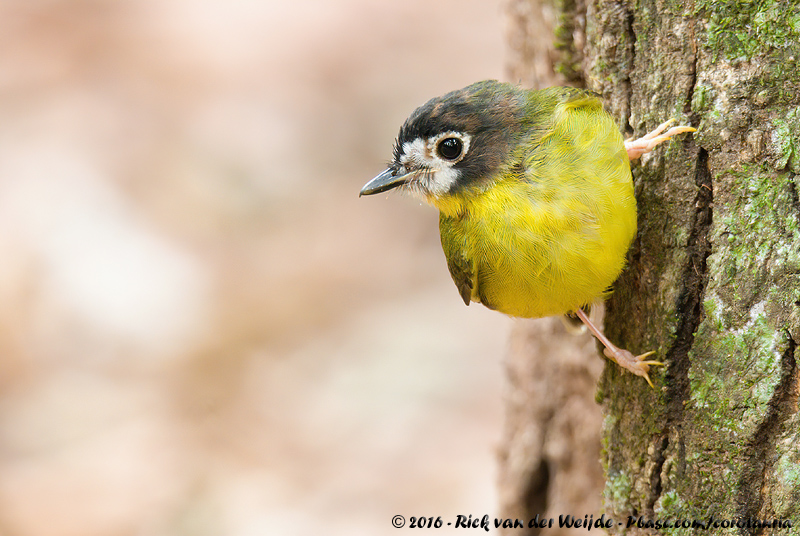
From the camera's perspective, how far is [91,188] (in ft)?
29.2

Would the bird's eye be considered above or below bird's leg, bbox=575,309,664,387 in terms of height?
above

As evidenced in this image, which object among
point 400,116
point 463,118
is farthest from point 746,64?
→ point 400,116

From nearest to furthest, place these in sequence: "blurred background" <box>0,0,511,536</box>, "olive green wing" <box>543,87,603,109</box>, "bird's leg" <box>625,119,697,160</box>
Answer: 1. "bird's leg" <box>625,119,697,160</box>
2. "olive green wing" <box>543,87,603,109</box>
3. "blurred background" <box>0,0,511,536</box>

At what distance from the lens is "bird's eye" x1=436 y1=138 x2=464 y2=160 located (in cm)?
319

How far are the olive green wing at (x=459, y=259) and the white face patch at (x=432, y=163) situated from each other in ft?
0.60

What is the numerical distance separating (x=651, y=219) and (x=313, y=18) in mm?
9582

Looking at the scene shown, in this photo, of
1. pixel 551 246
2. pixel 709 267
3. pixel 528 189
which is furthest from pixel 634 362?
pixel 528 189

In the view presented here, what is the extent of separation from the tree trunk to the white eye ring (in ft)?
2.22

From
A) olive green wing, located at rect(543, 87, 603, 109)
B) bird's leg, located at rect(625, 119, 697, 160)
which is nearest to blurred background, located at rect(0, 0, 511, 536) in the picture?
olive green wing, located at rect(543, 87, 603, 109)

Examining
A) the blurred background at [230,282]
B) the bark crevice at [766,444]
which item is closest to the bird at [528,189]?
the bark crevice at [766,444]

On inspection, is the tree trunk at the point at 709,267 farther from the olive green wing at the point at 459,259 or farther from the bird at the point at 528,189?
the olive green wing at the point at 459,259

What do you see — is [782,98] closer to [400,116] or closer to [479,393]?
[479,393]

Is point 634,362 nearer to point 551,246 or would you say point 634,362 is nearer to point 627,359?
point 627,359

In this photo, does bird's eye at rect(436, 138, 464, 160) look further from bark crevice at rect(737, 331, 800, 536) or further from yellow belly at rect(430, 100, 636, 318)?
bark crevice at rect(737, 331, 800, 536)
